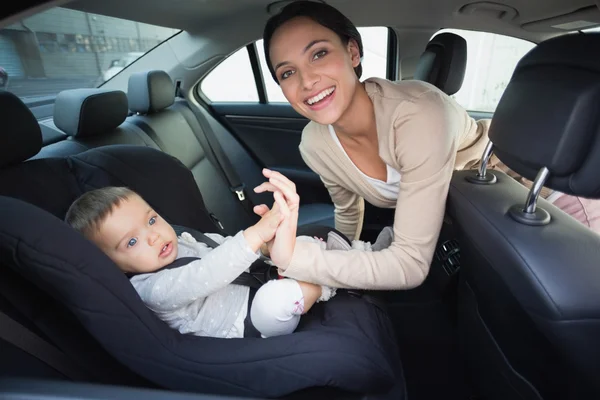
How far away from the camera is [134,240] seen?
1.07 m

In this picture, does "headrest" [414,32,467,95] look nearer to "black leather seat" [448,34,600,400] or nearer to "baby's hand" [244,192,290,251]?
"black leather seat" [448,34,600,400]

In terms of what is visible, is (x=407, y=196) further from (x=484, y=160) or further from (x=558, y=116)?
(x=558, y=116)

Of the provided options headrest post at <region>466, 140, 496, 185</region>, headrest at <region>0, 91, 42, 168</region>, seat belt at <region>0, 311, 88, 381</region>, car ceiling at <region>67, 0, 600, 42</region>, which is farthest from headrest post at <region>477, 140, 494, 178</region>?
headrest at <region>0, 91, 42, 168</region>

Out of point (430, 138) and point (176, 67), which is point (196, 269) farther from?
point (176, 67)

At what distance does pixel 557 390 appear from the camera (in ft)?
2.97

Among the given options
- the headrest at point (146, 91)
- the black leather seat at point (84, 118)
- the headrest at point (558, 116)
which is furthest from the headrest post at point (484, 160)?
the headrest at point (146, 91)

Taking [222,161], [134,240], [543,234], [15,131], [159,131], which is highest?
[15,131]

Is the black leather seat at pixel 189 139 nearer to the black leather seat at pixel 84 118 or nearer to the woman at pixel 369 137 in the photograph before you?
the black leather seat at pixel 84 118

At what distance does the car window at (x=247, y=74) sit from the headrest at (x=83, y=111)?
119cm

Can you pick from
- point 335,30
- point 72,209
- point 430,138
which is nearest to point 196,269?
point 72,209

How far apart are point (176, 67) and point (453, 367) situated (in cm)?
242

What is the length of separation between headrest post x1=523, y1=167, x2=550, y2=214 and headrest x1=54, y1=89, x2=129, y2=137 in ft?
5.24

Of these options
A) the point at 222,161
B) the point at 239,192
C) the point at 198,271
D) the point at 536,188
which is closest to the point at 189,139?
the point at 222,161

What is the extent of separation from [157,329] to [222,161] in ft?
6.08
